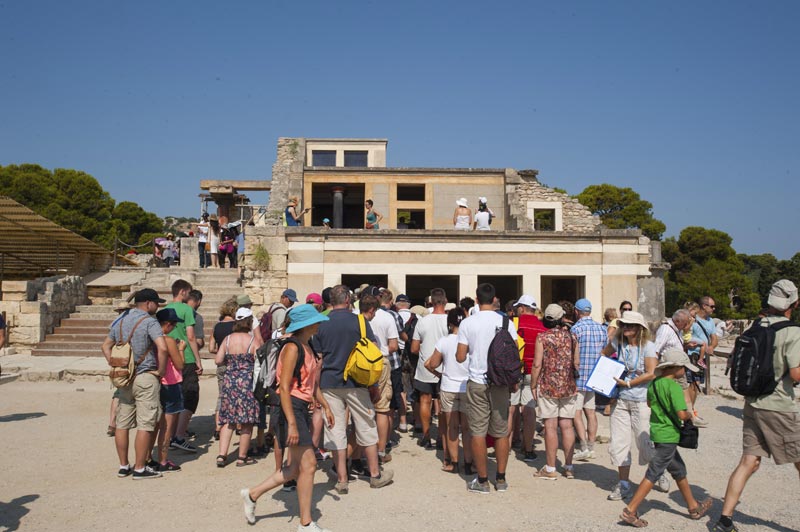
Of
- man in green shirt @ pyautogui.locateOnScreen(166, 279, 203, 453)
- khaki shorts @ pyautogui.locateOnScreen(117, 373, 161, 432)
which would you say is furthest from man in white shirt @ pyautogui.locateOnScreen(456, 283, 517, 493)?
man in green shirt @ pyautogui.locateOnScreen(166, 279, 203, 453)

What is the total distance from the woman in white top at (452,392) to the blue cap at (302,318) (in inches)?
75.3

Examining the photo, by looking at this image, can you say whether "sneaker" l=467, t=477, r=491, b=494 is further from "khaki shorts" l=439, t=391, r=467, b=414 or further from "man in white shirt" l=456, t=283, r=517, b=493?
"khaki shorts" l=439, t=391, r=467, b=414

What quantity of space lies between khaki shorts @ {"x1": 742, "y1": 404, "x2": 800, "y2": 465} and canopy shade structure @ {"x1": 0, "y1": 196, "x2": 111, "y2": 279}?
1677cm

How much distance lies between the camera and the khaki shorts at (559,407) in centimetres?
600

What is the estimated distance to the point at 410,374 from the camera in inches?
330

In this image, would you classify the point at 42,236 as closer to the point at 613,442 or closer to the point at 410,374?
the point at 410,374

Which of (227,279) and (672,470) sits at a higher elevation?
(227,279)

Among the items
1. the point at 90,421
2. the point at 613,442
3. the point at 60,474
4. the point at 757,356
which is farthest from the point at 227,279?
the point at 757,356

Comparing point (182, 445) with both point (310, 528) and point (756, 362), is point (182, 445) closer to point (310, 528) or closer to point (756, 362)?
point (310, 528)

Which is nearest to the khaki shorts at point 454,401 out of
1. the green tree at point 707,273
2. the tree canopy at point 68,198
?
the green tree at point 707,273

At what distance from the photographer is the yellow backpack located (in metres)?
5.45

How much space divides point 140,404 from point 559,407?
13.9 ft

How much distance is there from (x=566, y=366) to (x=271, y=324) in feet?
11.0

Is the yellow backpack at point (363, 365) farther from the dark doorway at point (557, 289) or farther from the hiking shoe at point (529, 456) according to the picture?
the dark doorway at point (557, 289)
